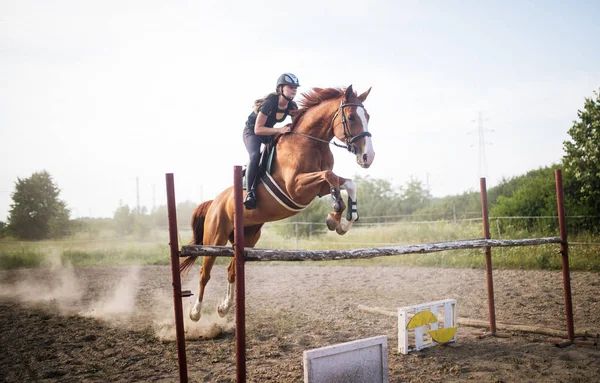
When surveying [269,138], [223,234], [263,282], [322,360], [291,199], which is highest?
[269,138]

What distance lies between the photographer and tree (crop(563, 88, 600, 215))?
460 inches

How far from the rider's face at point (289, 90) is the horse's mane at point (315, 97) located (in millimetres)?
260

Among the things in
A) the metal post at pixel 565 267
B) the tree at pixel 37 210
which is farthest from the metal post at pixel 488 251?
the tree at pixel 37 210

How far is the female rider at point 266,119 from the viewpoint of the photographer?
4.46 meters

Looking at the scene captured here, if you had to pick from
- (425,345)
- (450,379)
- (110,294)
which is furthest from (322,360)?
(110,294)

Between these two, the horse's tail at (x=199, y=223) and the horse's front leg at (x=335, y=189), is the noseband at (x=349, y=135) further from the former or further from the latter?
the horse's tail at (x=199, y=223)

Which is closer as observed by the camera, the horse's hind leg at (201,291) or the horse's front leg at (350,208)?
the horse's front leg at (350,208)

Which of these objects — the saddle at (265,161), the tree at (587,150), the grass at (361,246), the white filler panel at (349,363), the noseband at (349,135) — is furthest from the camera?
the tree at (587,150)

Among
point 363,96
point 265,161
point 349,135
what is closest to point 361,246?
point 265,161

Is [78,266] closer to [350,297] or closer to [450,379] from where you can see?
[350,297]

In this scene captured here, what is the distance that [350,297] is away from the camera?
25.4 ft

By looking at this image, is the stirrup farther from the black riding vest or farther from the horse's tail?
the horse's tail

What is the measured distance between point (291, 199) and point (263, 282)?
20.3ft

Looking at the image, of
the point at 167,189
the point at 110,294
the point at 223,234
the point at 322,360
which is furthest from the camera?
the point at 110,294
